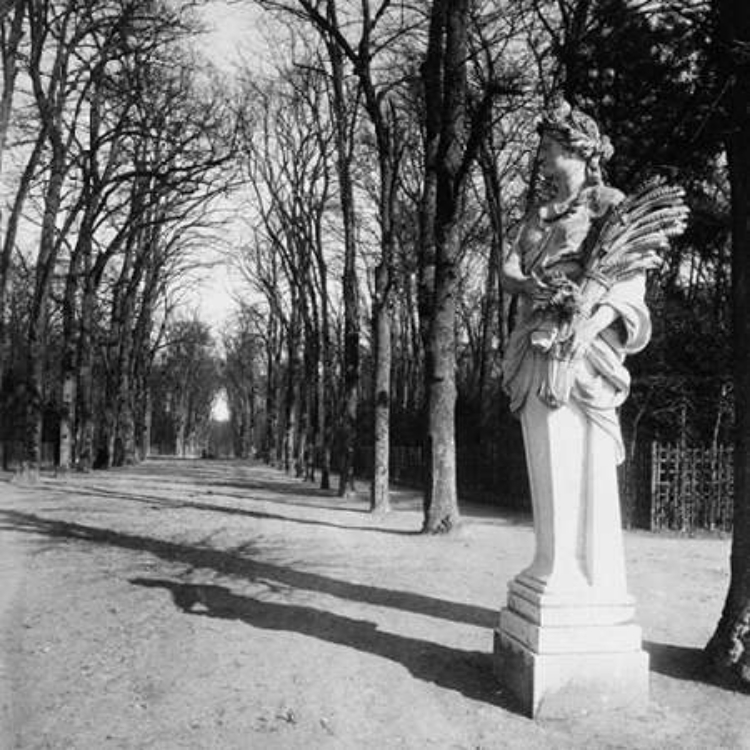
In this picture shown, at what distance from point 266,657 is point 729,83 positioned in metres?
5.29

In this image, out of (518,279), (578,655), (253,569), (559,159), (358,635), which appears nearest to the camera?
(578,655)

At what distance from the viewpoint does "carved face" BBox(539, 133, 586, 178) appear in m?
5.31

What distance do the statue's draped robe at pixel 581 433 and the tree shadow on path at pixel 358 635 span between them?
903 millimetres

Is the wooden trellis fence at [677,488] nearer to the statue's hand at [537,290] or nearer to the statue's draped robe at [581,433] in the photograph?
the statue's draped robe at [581,433]

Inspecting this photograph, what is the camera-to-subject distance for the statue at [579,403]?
4910 millimetres

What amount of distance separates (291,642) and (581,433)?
276cm

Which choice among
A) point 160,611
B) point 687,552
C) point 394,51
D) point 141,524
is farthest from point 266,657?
point 394,51

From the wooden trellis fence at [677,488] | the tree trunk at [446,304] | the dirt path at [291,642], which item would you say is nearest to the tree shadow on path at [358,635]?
the dirt path at [291,642]

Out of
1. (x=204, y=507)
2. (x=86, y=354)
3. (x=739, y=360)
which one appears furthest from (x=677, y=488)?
(x=86, y=354)

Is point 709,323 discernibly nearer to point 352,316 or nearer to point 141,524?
point 352,316

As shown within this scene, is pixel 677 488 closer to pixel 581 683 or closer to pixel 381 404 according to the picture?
pixel 381 404

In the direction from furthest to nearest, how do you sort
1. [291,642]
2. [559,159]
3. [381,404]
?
1. [381,404]
2. [291,642]
3. [559,159]

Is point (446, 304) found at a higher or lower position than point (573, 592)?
higher

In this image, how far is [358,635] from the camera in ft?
21.4
